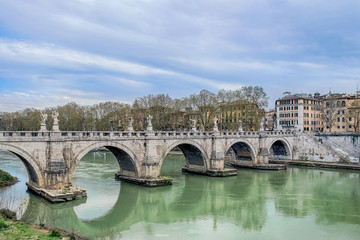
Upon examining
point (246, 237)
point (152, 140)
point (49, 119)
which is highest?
point (49, 119)

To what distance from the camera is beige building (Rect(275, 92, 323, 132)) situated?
180 ft

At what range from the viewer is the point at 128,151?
2508cm

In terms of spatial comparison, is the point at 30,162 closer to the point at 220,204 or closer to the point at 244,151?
the point at 220,204

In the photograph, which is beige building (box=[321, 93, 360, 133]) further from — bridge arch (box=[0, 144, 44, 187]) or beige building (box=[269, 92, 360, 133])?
bridge arch (box=[0, 144, 44, 187])

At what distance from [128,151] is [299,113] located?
128ft

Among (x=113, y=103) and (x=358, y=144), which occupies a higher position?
(x=113, y=103)

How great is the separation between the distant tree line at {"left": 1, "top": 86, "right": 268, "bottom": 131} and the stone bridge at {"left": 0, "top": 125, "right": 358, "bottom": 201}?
6.86m

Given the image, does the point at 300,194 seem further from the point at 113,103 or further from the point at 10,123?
the point at 10,123

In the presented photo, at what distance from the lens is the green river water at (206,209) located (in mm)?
16047

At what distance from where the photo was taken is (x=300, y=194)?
970 inches

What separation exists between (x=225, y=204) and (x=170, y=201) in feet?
12.5

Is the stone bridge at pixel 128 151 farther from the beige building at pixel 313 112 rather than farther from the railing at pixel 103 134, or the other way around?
the beige building at pixel 313 112

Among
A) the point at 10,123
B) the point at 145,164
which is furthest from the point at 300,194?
the point at 10,123

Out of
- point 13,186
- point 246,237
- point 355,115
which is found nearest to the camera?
point 246,237
